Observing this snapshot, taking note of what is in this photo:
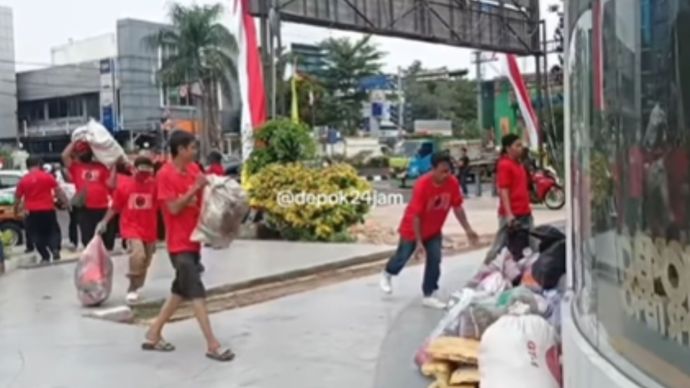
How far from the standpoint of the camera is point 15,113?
57688mm

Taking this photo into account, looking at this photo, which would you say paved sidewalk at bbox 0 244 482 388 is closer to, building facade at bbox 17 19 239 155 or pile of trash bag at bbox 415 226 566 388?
pile of trash bag at bbox 415 226 566 388

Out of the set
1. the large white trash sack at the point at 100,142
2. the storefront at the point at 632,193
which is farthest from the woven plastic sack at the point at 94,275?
the storefront at the point at 632,193

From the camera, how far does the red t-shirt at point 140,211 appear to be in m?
8.65

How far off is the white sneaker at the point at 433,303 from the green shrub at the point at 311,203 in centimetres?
583

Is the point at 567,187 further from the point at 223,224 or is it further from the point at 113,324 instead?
the point at 113,324

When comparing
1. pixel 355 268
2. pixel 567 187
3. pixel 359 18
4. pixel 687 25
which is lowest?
pixel 355 268

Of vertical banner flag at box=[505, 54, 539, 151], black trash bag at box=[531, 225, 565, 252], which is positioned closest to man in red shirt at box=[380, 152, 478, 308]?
black trash bag at box=[531, 225, 565, 252]

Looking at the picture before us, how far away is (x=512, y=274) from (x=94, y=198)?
6.34 m

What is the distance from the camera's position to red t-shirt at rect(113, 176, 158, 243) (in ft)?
28.4

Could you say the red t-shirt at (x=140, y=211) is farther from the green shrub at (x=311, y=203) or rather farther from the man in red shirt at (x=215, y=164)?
the green shrub at (x=311, y=203)

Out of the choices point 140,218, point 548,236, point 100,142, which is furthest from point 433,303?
point 100,142

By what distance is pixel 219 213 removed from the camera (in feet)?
21.9

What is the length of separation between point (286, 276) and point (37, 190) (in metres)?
3.90

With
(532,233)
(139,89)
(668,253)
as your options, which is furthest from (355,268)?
(139,89)
